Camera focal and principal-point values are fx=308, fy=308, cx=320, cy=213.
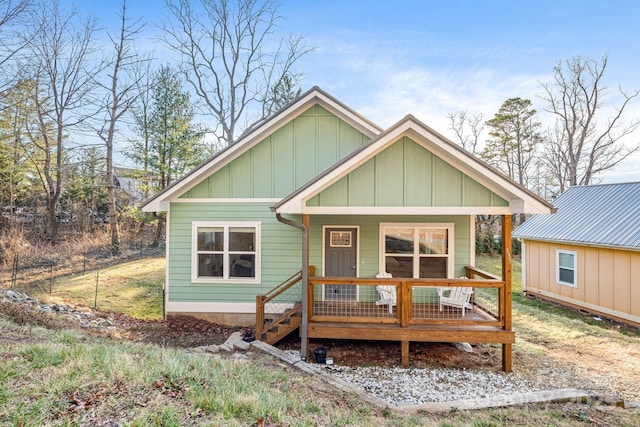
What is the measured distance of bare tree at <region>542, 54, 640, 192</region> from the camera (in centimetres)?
2186

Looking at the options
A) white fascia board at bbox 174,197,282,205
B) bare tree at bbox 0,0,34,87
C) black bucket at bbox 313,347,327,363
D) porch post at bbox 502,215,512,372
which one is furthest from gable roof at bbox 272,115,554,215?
bare tree at bbox 0,0,34,87

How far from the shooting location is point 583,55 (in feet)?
73.9

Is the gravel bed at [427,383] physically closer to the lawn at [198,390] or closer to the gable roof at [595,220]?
the lawn at [198,390]

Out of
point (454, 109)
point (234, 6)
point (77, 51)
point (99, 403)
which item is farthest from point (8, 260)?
point (454, 109)

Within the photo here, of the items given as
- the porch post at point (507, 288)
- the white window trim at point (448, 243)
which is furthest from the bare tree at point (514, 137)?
the porch post at point (507, 288)

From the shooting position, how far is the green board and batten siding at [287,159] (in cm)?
859

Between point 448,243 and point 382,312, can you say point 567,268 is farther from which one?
point 382,312

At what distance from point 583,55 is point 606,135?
611cm

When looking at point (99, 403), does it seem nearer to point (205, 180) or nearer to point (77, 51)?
point (205, 180)

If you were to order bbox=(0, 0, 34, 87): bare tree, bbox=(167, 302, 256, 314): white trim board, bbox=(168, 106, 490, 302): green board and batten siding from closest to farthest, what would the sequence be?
bbox=(168, 106, 490, 302): green board and batten siding
bbox=(167, 302, 256, 314): white trim board
bbox=(0, 0, 34, 87): bare tree

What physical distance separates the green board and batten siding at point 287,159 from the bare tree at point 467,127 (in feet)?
75.1

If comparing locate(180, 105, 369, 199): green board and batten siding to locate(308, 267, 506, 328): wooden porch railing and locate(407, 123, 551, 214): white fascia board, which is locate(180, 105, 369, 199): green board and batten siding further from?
locate(308, 267, 506, 328): wooden porch railing

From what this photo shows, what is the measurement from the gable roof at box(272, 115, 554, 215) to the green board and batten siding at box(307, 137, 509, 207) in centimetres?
10

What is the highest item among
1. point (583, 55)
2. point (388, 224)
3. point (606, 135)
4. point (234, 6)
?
point (234, 6)
